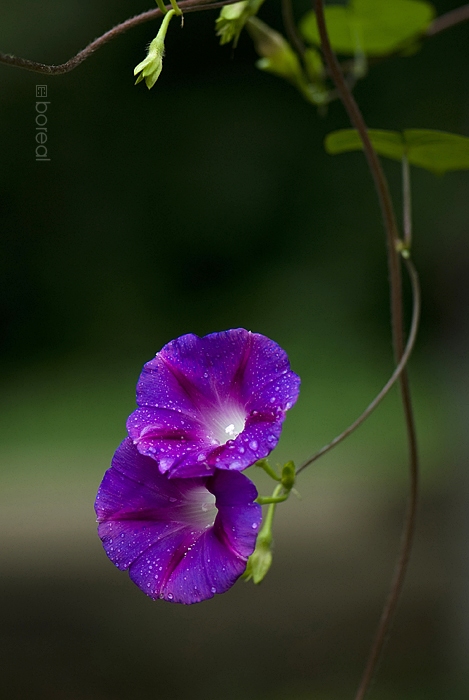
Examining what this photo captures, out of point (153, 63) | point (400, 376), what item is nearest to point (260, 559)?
point (400, 376)

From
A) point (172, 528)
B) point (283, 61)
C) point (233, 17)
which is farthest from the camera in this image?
point (283, 61)

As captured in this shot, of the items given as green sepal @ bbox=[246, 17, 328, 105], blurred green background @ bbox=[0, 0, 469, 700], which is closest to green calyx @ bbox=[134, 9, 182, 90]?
green sepal @ bbox=[246, 17, 328, 105]

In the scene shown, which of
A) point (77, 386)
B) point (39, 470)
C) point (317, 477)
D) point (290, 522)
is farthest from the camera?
point (77, 386)

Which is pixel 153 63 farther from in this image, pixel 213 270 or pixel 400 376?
pixel 213 270

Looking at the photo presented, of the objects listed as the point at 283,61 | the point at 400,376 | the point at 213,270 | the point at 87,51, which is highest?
the point at 213,270

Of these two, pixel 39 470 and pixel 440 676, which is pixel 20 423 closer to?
pixel 39 470

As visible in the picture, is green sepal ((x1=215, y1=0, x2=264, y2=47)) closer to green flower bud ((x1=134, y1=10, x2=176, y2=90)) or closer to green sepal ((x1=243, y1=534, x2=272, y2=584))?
green flower bud ((x1=134, y1=10, x2=176, y2=90))

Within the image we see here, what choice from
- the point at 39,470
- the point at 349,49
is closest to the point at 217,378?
the point at 349,49
